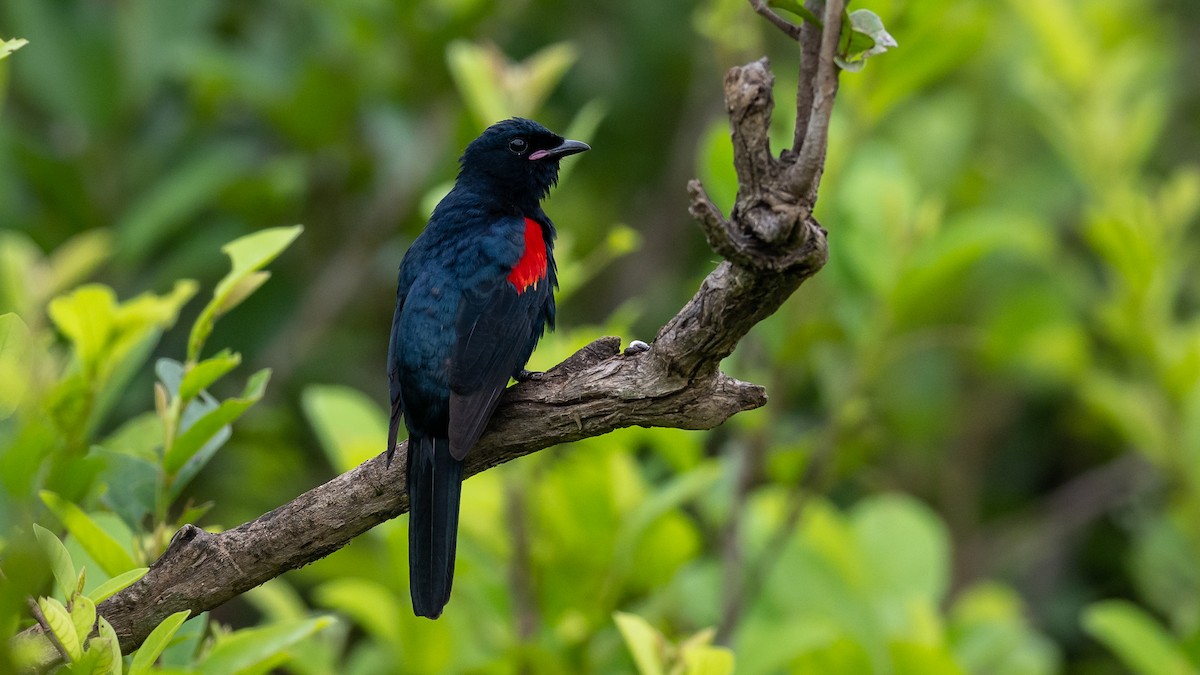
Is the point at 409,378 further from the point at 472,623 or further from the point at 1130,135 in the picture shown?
the point at 1130,135

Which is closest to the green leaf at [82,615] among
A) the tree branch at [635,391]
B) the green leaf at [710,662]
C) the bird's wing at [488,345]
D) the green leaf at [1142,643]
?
the tree branch at [635,391]

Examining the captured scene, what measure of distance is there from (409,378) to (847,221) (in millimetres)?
1490

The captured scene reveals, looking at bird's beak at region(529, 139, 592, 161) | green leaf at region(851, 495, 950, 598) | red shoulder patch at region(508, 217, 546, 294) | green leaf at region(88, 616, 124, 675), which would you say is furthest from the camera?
green leaf at region(851, 495, 950, 598)

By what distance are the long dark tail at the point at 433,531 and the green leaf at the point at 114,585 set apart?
648mm

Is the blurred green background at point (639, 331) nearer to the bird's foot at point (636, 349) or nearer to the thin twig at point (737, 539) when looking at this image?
the thin twig at point (737, 539)

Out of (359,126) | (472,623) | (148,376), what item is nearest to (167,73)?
(359,126)

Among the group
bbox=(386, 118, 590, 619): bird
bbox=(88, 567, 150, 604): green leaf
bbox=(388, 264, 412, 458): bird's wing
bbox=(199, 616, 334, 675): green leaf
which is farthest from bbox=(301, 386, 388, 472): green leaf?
bbox=(88, 567, 150, 604): green leaf

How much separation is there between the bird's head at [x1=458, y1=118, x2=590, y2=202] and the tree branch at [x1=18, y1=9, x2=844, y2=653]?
128 cm

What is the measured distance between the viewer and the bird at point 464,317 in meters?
2.64

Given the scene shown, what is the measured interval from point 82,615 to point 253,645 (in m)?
0.52

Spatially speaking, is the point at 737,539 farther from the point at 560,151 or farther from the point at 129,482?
the point at 129,482

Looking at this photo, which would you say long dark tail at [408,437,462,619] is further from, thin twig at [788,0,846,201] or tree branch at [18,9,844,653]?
thin twig at [788,0,846,201]

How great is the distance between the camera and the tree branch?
1.85 meters

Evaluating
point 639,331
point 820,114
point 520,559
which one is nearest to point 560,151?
point 520,559
